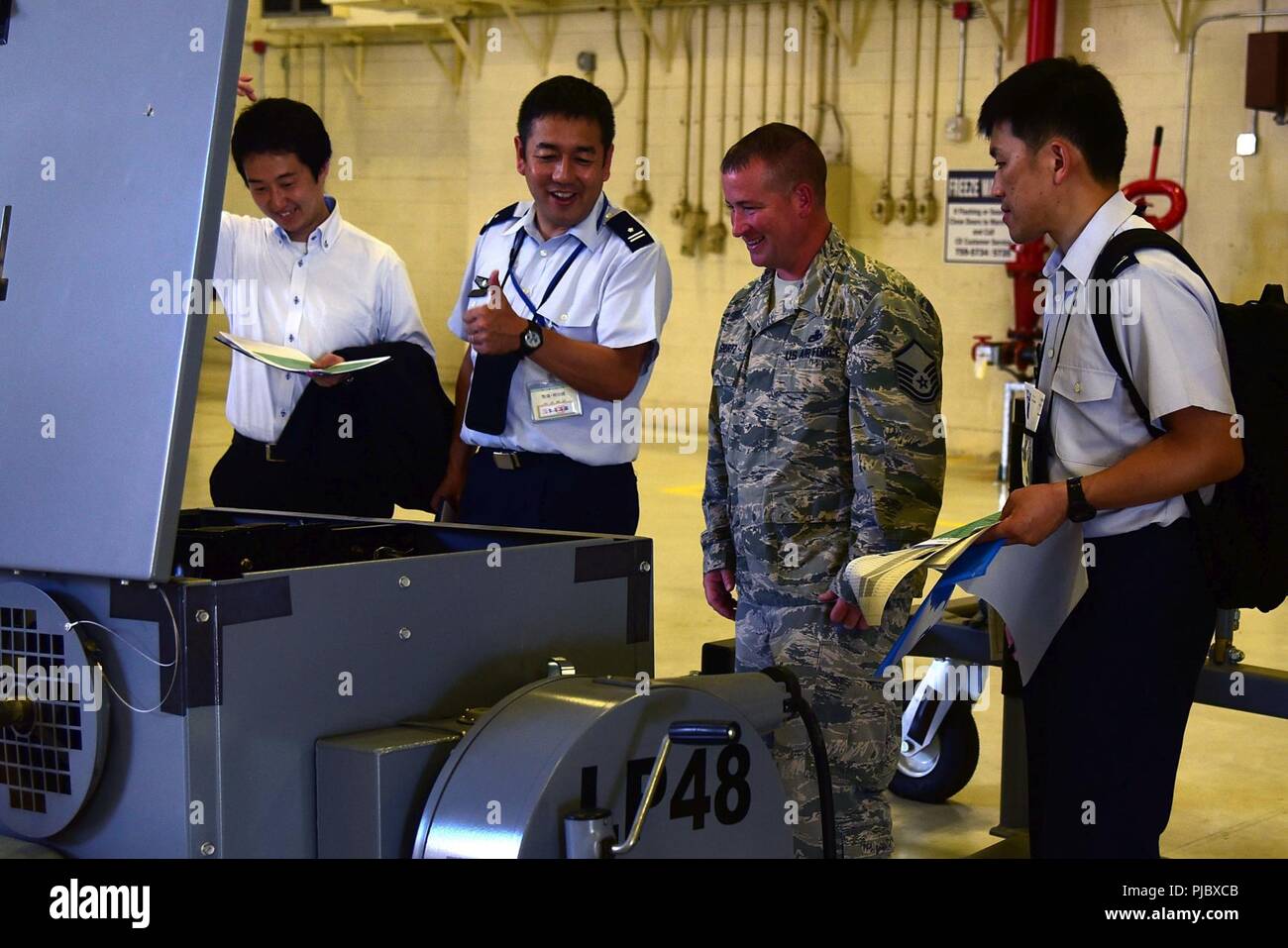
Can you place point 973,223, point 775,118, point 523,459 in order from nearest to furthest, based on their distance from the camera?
point 523,459 → point 973,223 → point 775,118

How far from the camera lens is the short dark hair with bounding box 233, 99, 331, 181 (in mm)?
2658

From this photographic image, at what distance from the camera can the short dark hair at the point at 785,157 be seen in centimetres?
237

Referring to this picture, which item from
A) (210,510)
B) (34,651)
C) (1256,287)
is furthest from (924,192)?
(34,651)

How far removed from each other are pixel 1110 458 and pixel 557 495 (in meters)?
0.98

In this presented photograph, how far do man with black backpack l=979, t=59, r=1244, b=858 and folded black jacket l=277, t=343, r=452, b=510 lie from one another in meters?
1.12

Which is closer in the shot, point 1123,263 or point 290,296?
point 1123,263

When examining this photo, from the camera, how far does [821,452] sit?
7.82ft

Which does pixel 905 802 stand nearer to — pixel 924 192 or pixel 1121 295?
pixel 1121 295

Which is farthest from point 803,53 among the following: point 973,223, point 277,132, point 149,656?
point 149,656

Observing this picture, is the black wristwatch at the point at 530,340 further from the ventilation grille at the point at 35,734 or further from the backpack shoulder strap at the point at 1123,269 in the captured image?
the ventilation grille at the point at 35,734

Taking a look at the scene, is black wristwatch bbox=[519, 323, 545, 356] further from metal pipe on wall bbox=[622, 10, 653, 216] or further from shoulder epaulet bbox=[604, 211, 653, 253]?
metal pipe on wall bbox=[622, 10, 653, 216]

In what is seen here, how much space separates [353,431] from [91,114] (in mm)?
1285

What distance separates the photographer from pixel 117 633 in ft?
4.29

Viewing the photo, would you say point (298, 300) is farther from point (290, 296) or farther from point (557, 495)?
point (557, 495)
